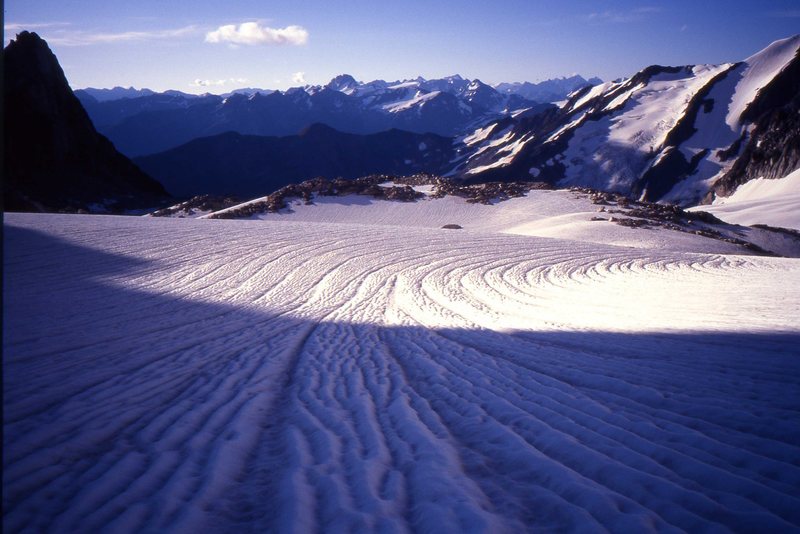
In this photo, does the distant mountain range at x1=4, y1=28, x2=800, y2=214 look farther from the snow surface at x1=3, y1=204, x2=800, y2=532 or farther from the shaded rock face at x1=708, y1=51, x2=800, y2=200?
the snow surface at x1=3, y1=204, x2=800, y2=532

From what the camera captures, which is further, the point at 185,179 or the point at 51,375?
the point at 185,179

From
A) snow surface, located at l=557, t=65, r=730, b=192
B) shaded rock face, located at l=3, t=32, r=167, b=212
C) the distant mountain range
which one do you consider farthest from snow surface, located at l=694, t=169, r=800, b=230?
shaded rock face, located at l=3, t=32, r=167, b=212

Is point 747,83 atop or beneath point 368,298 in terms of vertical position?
atop

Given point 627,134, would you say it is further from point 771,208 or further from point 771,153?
point 771,208

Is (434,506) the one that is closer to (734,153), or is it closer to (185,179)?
(734,153)

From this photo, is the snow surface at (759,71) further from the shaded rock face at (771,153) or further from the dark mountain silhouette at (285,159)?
the dark mountain silhouette at (285,159)

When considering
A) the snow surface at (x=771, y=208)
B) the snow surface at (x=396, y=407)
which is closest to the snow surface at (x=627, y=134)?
the snow surface at (x=771, y=208)

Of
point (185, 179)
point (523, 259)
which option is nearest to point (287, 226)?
point (523, 259)
